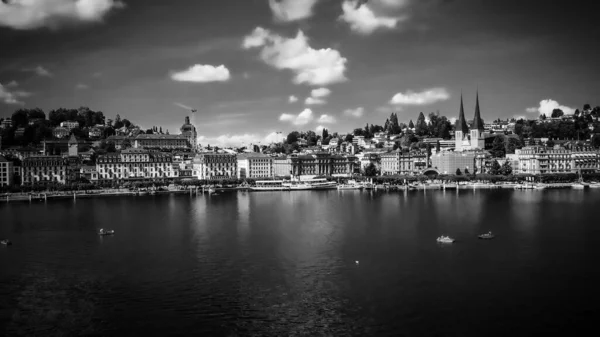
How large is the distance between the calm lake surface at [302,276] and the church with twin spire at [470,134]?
52.8 metres

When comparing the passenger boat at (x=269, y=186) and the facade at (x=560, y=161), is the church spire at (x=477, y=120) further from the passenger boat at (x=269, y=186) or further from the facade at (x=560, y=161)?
the passenger boat at (x=269, y=186)

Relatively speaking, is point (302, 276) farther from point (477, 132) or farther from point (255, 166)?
point (477, 132)

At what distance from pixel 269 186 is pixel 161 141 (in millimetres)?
29033

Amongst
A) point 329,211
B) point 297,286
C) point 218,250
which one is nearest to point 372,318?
point 297,286

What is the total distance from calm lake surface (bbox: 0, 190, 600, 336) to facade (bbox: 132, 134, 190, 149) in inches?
1936

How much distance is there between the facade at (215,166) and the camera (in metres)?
73.4

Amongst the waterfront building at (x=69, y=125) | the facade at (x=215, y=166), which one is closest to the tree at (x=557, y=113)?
the facade at (x=215, y=166)

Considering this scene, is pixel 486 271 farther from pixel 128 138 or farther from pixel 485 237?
pixel 128 138

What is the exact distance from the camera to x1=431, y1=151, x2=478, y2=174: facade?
7638 centimetres

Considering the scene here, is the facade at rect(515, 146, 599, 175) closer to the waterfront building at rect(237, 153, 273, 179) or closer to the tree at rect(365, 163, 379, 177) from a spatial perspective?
the tree at rect(365, 163, 379, 177)

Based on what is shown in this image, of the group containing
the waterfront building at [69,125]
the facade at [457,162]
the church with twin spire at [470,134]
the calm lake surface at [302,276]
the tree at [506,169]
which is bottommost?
the calm lake surface at [302,276]

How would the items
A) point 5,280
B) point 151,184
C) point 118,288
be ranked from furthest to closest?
point 151,184
point 5,280
point 118,288

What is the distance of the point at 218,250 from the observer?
23469mm

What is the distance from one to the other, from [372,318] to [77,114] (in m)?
98.9
